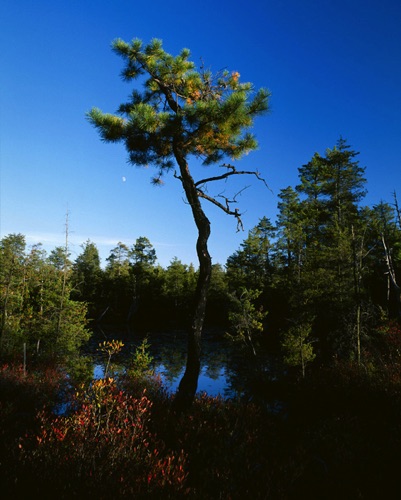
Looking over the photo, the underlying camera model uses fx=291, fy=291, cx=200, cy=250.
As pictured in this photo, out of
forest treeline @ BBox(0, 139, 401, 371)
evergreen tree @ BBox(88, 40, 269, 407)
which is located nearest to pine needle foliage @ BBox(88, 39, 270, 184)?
evergreen tree @ BBox(88, 40, 269, 407)

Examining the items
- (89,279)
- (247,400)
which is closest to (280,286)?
(247,400)

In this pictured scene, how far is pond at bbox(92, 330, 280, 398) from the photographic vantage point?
18.6m

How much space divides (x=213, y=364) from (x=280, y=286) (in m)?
12.4

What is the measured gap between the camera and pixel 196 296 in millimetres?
6879

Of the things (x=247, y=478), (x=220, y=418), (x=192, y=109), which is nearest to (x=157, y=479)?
(x=247, y=478)

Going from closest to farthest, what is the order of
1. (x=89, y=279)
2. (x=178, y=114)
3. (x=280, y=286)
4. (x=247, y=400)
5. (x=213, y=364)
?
1. (x=178, y=114)
2. (x=247, y=400)
3. (x=213, y=364)
4. (x=280, y=286)
5. (x=89, y=279)

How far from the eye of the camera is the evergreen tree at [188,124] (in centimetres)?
655

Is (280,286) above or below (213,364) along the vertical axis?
above

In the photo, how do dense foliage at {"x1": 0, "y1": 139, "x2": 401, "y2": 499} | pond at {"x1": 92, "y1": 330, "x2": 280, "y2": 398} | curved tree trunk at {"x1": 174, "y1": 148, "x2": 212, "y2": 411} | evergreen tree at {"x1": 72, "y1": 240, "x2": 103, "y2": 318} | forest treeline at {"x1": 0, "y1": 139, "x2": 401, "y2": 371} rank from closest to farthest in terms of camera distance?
1. dense foliage at {"x1": 0, "y1": 139, "x2": 401, "y2": 499}
2. curved tree trunk at {"x1": 174, "y1": 148, "x2": 212, "y2": 411}
3. forest treeline at {"x1": 0, "y1": 139, "x2": 401, "y2": 371}
4. pond at {"x1": 92, "y1": 330, "x2": 280, "y2": 398}
5. evergreen tree at {"x1": 72, "y1": 240, "x2": 103, "y2": 318}

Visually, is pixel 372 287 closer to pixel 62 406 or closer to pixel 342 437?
pixel 342 437

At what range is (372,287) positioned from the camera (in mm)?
30125

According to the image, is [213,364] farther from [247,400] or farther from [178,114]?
[178,114]

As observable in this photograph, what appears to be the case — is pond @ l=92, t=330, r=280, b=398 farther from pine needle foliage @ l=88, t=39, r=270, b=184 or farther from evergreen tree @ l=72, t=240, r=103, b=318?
evergreen tree @ l=72, t=240, r=103, b=318

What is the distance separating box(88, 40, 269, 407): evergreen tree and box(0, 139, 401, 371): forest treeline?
65.3 inches
